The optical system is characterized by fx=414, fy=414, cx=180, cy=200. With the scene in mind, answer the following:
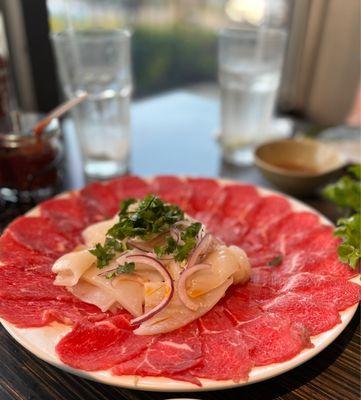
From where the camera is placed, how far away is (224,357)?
3.78ft

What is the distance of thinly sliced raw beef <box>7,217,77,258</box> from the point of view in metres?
1.64

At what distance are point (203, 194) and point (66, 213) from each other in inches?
26.2

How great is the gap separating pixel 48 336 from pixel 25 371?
0.59ft

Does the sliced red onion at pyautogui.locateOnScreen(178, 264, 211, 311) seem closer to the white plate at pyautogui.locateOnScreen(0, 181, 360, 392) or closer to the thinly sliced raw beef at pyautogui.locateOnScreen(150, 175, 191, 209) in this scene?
the white plate at pyautogui.locateOnScreen(0, 181, 360, 392)

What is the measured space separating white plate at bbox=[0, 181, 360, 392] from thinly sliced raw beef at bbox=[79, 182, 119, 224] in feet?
2.38

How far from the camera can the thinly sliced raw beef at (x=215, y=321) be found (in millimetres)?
1288

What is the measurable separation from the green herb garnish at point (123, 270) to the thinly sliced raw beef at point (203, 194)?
69cm

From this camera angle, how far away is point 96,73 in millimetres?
2285

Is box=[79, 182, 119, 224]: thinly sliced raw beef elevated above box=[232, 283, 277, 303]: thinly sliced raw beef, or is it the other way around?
box=[79, 182, 119, 224]: thinly sliced raw beef

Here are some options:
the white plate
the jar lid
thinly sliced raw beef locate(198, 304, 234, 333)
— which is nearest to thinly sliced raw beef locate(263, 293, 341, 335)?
the white plate

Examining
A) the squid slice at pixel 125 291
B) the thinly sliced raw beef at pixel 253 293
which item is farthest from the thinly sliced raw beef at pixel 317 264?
the squid slice at pixel 125 291

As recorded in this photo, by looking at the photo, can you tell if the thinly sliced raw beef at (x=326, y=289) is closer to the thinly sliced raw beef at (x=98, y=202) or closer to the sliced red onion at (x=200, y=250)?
the sliced red onion at (x=200, y=250)

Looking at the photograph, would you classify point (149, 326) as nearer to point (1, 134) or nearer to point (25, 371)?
point (25, 371)

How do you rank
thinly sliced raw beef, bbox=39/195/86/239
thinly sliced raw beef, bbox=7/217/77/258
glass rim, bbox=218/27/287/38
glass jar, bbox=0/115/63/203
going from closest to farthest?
1. thinly sliced raw beef, bbox=7/217/77/258
2. thinly sliced raw beef, bbox=39/195/86/239
3. glass jar, bbox=0/115/63/203
4. glass rim, bbox=218/27/287/38
